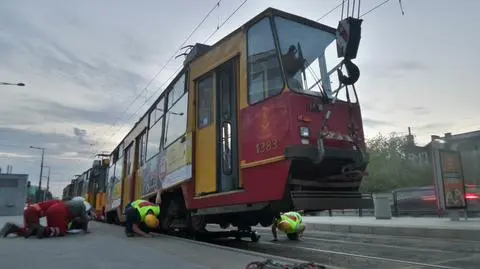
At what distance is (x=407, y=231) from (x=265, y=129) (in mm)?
8297

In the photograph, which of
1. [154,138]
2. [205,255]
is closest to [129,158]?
[154,138]

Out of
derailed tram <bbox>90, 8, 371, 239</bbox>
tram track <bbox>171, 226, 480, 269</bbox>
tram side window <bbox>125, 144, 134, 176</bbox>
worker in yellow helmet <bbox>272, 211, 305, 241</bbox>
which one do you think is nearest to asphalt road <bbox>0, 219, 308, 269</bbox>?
derailed tram <bbox>90, 8, 371, 239</bbox>

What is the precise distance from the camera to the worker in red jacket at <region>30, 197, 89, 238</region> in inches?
412

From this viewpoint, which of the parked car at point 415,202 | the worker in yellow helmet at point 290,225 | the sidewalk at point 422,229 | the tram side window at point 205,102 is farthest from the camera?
the parked car at point 415,202

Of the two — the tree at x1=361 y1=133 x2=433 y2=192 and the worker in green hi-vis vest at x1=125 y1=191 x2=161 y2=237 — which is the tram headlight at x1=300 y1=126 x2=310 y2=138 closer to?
the worker in green hi-vis vest at x1=125 y1=191 x2=161 y2=237

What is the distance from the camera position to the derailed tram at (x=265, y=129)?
6648 mm

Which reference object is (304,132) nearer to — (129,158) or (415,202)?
(129,158)

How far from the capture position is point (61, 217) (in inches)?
430

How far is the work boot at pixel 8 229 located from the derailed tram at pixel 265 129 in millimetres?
4173

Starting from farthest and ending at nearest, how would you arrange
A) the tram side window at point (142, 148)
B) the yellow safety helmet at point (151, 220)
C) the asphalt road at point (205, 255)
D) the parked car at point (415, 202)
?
the parked car at point (415, 202) < the tram side window at point (142, 148) < the yellow safety helmet at point (151, 220) < the asphalt road at point (205, 255)

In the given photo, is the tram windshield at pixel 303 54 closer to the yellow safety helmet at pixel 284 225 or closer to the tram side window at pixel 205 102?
the tram side window at pixel 205 102

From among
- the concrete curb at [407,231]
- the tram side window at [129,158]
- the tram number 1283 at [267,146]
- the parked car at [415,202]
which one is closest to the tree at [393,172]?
the parked car at [415,202]

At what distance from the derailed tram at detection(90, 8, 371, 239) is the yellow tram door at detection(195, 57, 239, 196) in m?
0.02

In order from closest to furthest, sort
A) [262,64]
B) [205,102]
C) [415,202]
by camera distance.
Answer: [262,64]
[205,102]
[415,202]
